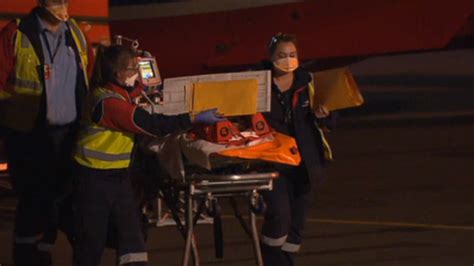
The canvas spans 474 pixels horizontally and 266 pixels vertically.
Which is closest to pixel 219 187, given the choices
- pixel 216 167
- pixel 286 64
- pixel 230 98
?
pixel 216 167

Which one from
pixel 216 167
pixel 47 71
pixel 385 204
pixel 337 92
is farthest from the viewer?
pixel 385 204

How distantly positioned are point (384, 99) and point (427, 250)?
1336 cm

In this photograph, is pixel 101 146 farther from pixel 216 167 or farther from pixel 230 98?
pixel 230 98

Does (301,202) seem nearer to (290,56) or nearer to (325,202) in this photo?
(290,56)

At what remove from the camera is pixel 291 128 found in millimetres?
8422

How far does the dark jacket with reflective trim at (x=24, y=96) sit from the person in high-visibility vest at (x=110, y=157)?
0.77m

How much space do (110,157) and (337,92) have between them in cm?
138

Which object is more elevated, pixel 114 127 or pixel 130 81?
pixel 130 81

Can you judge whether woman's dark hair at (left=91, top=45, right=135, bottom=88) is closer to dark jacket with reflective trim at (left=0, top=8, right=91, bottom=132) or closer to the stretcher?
the stretcher

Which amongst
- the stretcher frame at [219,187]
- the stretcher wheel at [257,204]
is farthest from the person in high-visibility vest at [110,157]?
the stretcher wheel at [257,204]

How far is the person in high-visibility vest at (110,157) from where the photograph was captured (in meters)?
7.61

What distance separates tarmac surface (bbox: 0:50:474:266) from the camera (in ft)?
33.1

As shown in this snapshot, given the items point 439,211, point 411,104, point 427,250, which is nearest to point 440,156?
point 439,211

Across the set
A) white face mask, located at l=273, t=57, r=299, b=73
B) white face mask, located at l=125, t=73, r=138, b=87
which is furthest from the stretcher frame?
white face mask, located at l=273, t=57, r=299, b=73
